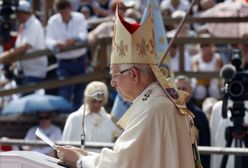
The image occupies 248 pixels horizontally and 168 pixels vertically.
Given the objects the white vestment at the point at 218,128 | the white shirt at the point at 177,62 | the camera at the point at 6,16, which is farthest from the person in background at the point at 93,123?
Result: the white shirt at the point at 177,62

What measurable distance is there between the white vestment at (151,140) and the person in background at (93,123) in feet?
13.6

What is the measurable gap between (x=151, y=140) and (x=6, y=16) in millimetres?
8082

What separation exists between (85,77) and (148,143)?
26.7ft

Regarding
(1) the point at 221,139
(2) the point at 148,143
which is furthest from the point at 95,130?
(2) the point at 148,143

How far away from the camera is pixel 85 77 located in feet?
45.2

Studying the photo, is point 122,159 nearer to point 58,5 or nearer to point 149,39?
point 149,39

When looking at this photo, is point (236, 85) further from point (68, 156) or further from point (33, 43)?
point (33, 43)

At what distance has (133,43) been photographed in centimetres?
597

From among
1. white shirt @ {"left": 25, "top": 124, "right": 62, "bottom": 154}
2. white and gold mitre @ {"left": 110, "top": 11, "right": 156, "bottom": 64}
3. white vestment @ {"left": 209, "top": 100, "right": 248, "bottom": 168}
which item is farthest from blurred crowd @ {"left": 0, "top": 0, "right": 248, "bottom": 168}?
white and gold mitre @ {"left": 110, "top": 11, "right": 156, "bottom": 64}

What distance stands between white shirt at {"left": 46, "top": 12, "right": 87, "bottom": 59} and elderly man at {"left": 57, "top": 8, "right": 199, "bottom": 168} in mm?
7459

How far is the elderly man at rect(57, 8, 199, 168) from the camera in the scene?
5.65 metres

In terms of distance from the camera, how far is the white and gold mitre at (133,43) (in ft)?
19.3

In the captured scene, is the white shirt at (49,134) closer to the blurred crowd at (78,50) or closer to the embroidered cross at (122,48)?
the blurred crowd at (78,50)

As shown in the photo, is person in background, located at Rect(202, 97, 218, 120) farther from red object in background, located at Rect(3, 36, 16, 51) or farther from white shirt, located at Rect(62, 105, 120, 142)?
red object in background, located at Rect(3, 36, 16, 51)
